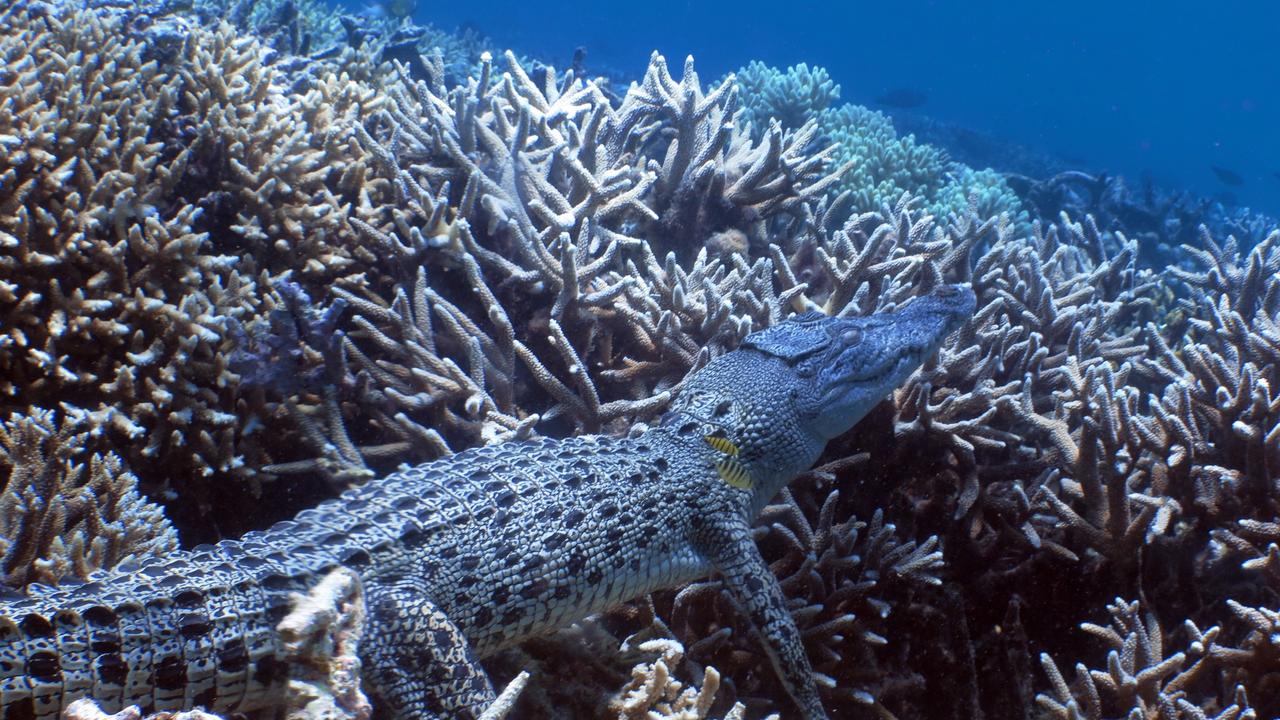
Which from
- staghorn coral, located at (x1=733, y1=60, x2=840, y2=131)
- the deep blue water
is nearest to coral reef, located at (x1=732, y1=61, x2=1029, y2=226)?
staghorn coral, located at (x1=733, y1=60, x2=840, y2=131)

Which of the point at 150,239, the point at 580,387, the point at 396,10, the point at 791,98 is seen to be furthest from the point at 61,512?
the point at 396,10

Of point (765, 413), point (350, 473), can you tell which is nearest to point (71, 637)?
point (350, 473)

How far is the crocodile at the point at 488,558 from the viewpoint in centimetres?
181

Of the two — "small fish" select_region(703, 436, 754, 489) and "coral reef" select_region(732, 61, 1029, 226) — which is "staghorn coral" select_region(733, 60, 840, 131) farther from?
"small fish" select_region(703, 436, 754, 489)

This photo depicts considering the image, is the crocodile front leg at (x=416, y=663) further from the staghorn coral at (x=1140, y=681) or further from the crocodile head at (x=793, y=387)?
the staghorn coral at (x=1140, y=681)

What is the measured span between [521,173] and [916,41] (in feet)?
379

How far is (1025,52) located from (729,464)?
12609 cm

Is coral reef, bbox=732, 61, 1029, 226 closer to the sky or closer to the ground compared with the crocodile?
closer to the sky

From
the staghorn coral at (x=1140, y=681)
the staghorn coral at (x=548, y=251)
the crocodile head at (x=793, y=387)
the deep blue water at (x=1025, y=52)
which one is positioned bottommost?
the staghorn coral at (x=1140, y=681)

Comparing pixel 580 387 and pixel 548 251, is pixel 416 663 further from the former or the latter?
pixel 548 251

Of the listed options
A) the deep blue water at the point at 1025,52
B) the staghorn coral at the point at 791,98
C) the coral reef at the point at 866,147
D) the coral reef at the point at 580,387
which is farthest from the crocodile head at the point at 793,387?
the deep blue water at the point at 1025,52

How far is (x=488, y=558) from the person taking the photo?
2359mm

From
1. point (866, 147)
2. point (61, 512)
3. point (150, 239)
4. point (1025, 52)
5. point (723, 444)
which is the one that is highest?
point (1025, 52)

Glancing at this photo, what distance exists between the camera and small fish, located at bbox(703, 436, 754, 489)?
299 centimetres
